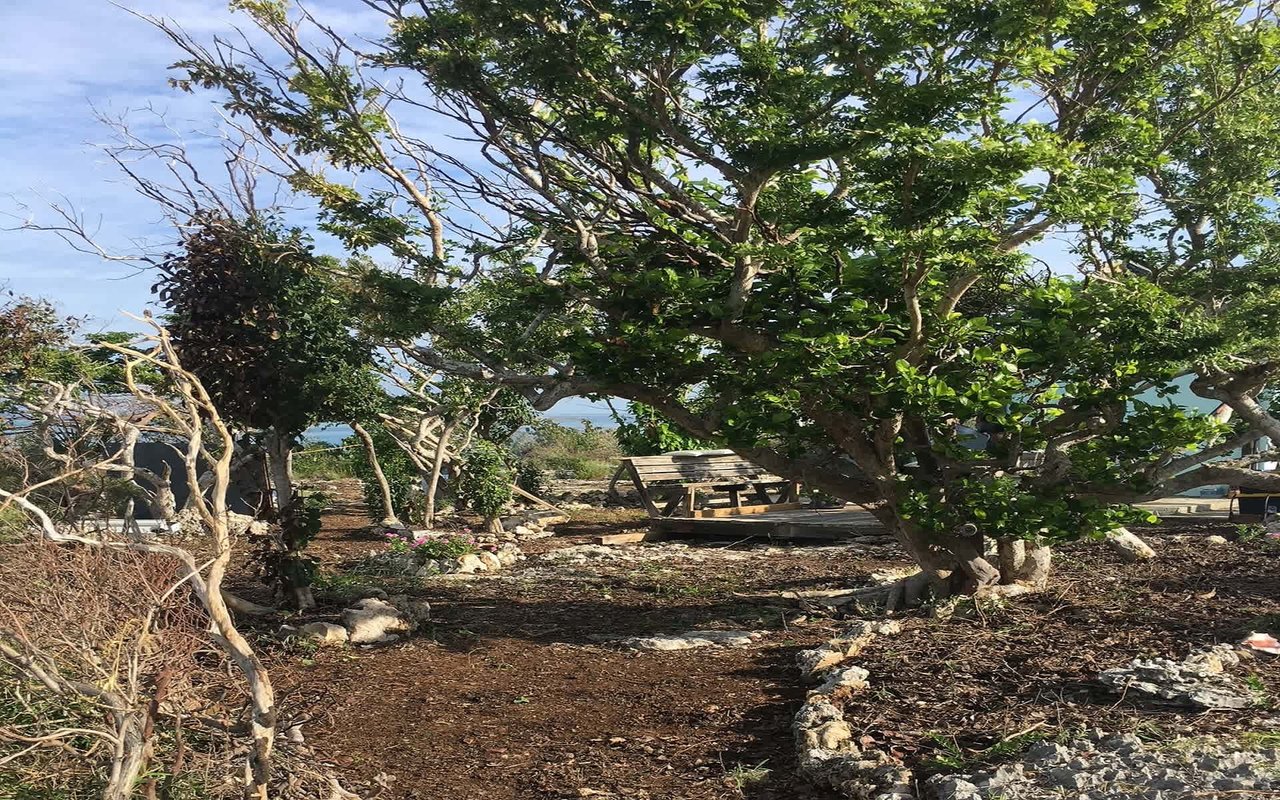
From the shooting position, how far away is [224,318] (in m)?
7.63

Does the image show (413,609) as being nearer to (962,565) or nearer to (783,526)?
(962,565)

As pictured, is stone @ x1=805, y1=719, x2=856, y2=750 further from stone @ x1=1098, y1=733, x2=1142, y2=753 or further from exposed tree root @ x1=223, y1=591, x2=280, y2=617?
exposed tree root @ x1=223, y1=591, x2=280, y2=617

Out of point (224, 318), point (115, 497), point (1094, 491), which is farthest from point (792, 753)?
point (115, 497)

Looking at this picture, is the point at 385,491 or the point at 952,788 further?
the point at 385,491

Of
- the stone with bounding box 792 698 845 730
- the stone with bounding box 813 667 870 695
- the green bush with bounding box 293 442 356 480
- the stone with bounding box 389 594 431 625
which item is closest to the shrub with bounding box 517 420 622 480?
the green bush with bounding box 293 442 356 480

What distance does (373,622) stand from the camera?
24.6 ft

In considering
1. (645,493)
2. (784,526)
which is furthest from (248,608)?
(645,493)

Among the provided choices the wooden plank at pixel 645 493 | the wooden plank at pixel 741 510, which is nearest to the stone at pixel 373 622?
the wooden plank at pixel 645 493

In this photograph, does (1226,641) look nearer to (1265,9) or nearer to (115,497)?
(1265,9)

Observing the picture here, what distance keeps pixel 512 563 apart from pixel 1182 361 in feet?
23.9

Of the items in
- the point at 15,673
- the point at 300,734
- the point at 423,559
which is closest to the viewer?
the point at 15,673

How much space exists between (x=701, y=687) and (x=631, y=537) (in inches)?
307

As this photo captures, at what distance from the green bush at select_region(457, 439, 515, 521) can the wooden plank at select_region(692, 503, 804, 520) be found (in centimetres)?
261

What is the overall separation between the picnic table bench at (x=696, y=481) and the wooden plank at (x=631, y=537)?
0.25 meters
